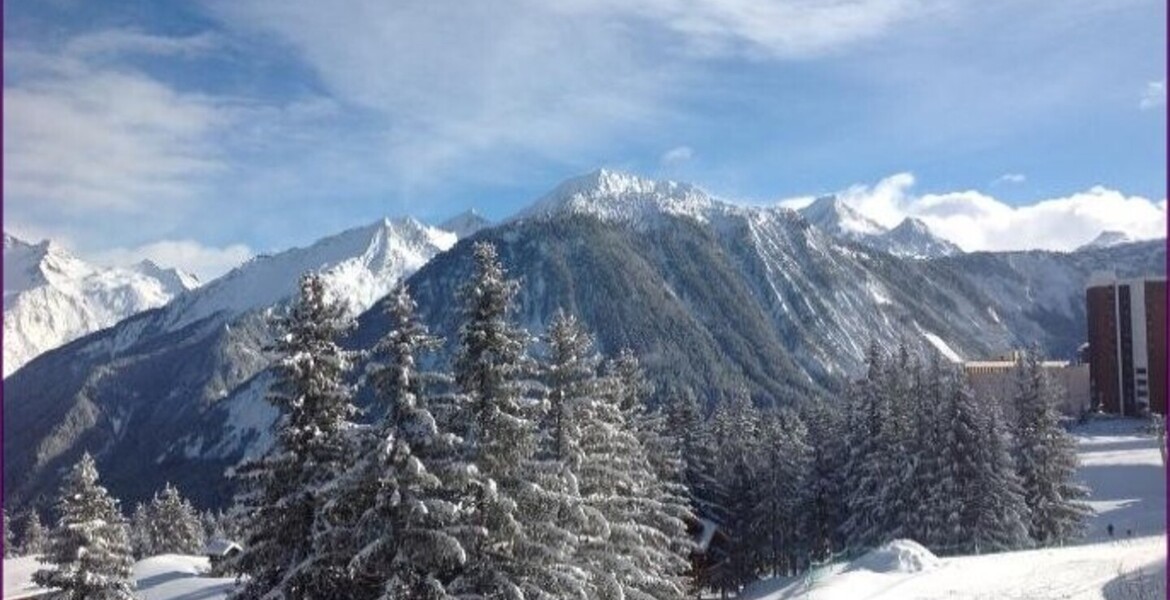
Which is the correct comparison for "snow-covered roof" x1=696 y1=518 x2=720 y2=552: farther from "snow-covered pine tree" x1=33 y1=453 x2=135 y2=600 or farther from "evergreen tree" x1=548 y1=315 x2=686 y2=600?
"snow-covered pine tree" x1=33 y1=453 x2=135 y2=600

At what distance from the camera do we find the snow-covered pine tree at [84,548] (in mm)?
34656

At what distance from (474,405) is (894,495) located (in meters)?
34.7

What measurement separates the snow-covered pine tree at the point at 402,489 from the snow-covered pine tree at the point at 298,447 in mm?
1215

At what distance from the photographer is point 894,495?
53875 mm

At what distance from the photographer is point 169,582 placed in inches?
2501

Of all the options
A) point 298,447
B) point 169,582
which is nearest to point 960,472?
point 298,447

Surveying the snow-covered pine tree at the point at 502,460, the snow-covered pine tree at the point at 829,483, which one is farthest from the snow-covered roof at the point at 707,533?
the snow-covered pine tree at the point at 502,460

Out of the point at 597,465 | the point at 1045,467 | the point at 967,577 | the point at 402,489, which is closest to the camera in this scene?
the point at 402,489

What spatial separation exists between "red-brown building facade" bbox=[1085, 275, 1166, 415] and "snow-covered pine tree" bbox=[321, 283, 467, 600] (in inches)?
6195

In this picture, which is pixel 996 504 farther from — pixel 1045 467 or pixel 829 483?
pixel 829 483

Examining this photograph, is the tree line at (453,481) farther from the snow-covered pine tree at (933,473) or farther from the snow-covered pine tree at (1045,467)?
the snow-covered pine tree at (1045,467)

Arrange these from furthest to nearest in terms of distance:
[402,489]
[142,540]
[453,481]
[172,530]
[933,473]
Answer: [142,540] < [172,530] < [933,473] < [453,481] < [402,489]

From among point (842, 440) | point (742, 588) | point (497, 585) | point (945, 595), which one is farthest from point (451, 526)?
point (742, 588)

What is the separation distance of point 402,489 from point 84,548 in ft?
58.6
